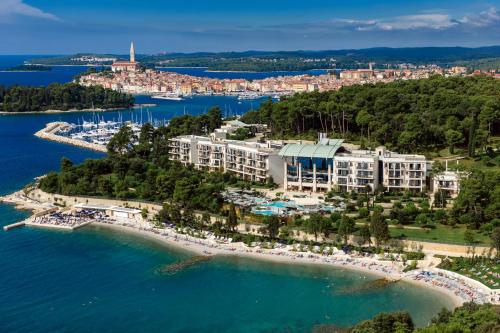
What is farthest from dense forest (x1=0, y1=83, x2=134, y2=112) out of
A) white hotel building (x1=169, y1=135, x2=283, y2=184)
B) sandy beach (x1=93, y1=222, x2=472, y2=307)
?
sandy beach (x1=93, y1=222, x2=472, y2=307)

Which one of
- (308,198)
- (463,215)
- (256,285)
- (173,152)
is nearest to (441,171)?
(463,215)

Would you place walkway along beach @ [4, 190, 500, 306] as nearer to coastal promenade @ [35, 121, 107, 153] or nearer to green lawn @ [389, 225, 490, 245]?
green lawn @ [389, 225, 490, 245]

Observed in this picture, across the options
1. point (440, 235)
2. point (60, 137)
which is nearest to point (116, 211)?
point (440, 235)

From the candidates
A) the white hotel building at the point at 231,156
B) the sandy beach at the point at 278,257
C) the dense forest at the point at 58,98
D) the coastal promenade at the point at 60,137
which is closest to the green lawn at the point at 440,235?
the sandy beach at the point at 278,257

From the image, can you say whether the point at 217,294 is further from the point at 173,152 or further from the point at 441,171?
the point at 173,152

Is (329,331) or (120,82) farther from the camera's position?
(120,82)

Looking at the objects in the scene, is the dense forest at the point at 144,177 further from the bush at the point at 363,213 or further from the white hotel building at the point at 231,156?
the bush at the point at 363,213
